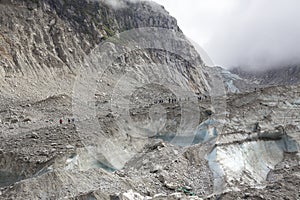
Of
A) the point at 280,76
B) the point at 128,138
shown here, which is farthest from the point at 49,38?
the point at 280,76

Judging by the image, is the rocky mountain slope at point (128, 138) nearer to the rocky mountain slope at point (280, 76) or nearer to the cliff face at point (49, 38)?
the cliff face at point (49, 38)

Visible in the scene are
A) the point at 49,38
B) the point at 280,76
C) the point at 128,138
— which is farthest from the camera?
the point at 280,76

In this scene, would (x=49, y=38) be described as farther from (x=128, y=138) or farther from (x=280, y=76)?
(x=280, y=76)

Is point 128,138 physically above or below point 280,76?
below

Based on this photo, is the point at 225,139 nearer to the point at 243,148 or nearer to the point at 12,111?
the point at 243,148

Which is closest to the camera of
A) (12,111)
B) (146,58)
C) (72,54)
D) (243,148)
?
(243,148)

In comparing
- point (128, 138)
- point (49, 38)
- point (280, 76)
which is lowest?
point (128, 138)

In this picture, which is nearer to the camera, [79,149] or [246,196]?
[246,196]

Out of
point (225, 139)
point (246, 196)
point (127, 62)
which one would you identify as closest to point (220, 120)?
point (225, 139)

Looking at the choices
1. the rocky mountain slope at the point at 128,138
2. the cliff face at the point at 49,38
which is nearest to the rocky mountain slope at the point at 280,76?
the cliff face at the point at 49,38
